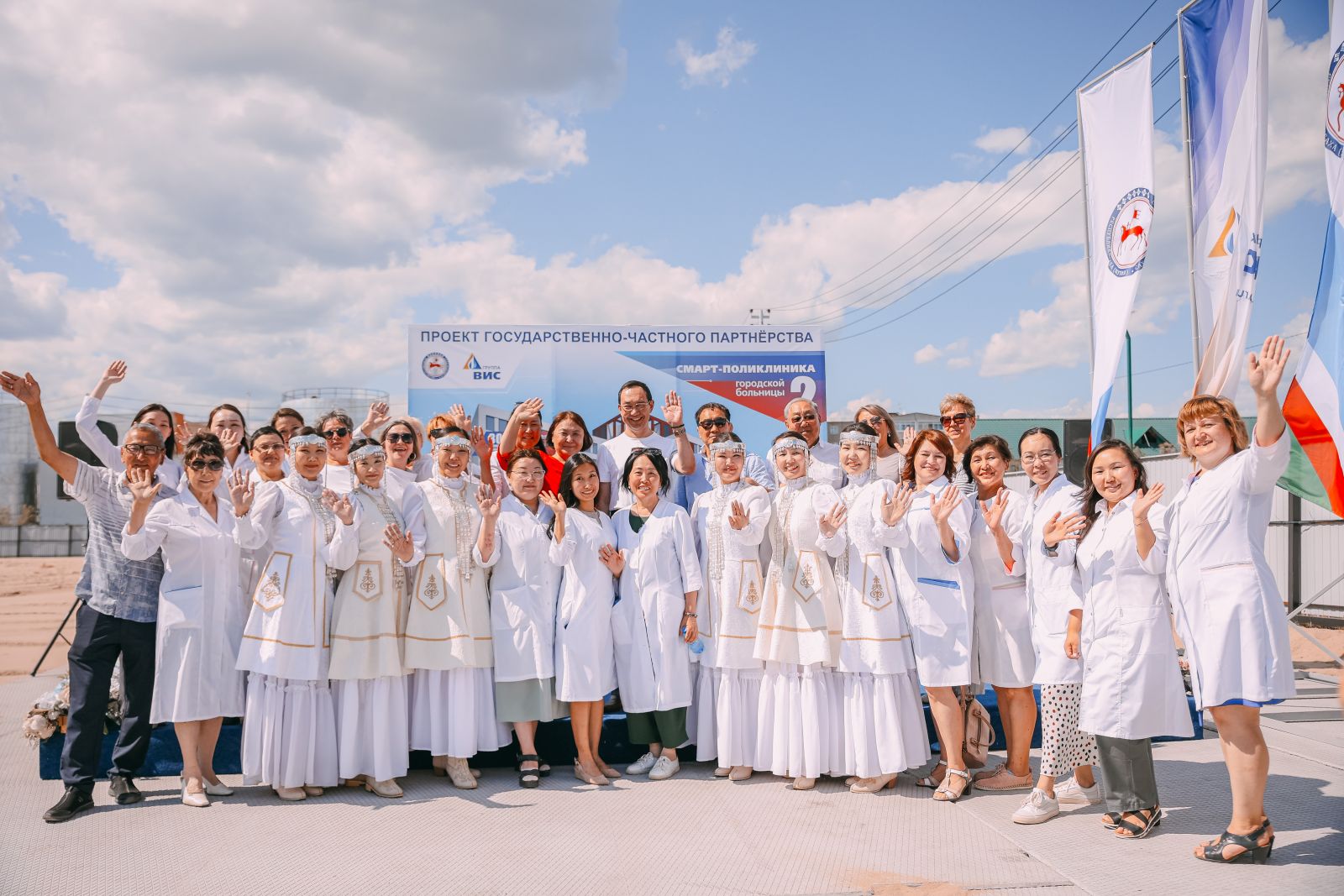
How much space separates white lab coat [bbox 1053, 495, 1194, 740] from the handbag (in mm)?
876

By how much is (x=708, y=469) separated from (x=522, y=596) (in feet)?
5.13

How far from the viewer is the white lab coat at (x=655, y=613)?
16.2ft

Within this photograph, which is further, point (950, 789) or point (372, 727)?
point (372, 727)

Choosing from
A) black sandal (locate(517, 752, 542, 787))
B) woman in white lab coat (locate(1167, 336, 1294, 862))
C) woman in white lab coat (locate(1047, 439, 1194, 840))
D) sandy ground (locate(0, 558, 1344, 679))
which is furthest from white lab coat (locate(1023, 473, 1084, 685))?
sandy ground (locate(0, 558, 1344, 679))

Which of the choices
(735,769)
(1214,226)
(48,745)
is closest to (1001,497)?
(735,769)

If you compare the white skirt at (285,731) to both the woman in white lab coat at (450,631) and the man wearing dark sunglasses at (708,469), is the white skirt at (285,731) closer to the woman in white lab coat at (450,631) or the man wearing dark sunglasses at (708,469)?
the woman in white lab coat at (450,631)

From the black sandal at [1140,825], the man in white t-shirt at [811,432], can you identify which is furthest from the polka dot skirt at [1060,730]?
the man in white t-shirt at [811,432]

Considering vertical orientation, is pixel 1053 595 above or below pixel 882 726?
above

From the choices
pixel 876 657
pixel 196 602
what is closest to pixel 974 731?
pixel 876 657

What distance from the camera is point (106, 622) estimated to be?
4.51m

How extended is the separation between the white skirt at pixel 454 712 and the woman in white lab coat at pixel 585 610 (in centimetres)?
41

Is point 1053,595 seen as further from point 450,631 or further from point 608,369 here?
point 608,369

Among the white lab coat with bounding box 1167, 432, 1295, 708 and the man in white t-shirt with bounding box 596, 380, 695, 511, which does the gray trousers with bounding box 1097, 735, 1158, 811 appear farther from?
the man in white t-shirt with bounding box 596, 380, 695, 511

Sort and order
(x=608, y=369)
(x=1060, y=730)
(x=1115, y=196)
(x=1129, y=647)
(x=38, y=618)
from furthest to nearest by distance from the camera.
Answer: (x=38, y=618) < (x=608, y=369) < (x=1115, y=196) < (x=1060, y=730) < (x=1129, y=647)
